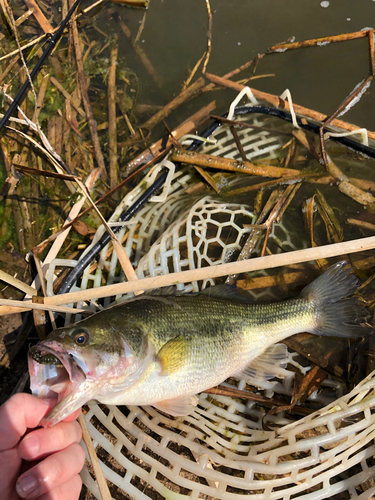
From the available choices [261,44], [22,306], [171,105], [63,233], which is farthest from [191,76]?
[22,306]

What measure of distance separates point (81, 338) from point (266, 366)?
1.71 m

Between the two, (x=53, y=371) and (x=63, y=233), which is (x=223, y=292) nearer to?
(x=53, y=371)

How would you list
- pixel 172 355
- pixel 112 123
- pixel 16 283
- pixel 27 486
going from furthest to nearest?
pixel 112 123 → pixel 16 283 → pixel 172 355 → pixel 27 486

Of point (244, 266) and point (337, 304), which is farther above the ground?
point (244, 266)

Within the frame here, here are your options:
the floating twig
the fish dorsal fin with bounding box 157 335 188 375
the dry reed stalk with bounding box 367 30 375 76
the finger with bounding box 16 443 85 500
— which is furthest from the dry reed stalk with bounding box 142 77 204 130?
the finger with bounding box 16 443 85 500

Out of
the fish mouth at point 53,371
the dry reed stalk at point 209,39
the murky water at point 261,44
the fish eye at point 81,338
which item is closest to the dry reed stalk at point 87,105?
the murky water at point 261,44

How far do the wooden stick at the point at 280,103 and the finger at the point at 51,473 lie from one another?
13.6 ft

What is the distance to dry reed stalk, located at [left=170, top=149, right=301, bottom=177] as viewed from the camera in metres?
3.79

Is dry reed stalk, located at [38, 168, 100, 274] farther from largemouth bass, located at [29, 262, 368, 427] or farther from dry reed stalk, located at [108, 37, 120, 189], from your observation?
largemouth bass, located at [29, 262, 368, 427]

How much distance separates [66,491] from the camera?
2.18 metres

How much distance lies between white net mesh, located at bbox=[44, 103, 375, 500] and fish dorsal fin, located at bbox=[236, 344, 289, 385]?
0.33 m

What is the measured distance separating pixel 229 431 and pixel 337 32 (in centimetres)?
514

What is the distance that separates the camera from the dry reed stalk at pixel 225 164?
379cm

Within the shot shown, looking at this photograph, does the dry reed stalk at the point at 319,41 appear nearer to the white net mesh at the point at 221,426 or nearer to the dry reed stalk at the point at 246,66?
the dry reed stalk at the point at 246,66
